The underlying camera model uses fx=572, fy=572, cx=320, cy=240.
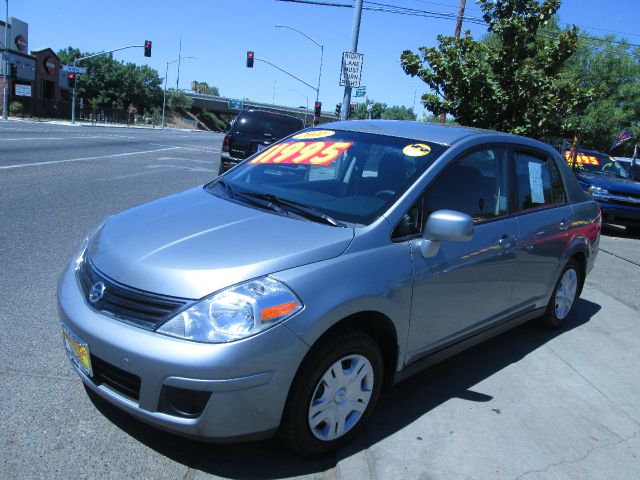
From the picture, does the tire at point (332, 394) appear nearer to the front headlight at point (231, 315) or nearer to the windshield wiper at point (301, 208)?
the front headlight at point (231, 315)

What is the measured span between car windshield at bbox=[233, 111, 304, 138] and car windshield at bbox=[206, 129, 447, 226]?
31.8 ft

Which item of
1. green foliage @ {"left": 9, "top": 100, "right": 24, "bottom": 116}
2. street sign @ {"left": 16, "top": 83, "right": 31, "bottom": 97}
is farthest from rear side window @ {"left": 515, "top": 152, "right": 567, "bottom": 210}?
street sign @ {"left": 16, "top": 83, "right": 31, "bottom": 97}

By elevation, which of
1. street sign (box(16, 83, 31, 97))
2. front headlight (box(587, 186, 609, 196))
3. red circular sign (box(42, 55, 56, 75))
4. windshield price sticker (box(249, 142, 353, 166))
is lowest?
front headlight (box(587, 186, 609, 196))

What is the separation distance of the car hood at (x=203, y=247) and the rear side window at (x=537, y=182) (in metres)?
1.90

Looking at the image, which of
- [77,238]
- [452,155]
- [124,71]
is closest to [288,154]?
[452,155]

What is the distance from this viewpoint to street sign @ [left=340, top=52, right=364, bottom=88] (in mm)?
14258

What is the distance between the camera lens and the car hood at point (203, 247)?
2559mm

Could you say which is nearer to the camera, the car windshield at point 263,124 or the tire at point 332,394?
the tire at point 332,394

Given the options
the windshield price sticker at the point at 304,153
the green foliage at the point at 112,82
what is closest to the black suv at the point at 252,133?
the windshield price sticker at the point at 304,153

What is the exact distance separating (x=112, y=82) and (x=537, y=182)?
2885 inches

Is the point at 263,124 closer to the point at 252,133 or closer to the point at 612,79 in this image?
the point at 252,133

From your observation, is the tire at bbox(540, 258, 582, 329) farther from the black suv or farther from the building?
the building

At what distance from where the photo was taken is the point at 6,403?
300 centimetres

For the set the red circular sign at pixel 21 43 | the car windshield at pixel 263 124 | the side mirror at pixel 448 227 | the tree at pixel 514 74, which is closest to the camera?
the side mirror at pixel 448 227
